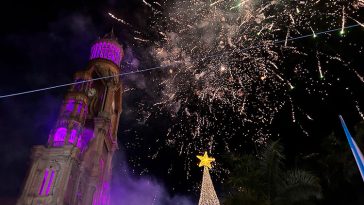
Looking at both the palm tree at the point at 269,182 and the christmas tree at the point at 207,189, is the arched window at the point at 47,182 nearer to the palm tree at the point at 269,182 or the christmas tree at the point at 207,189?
the palm tree at the point at 269,182

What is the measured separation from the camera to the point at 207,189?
18750 mm

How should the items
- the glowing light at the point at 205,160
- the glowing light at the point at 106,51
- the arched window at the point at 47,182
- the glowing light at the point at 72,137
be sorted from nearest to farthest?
the glowing light at the point at 205,160
the arched window at the point at 47,182
the glowing light at the point at 72,137
the glowing light at the point at 106,51

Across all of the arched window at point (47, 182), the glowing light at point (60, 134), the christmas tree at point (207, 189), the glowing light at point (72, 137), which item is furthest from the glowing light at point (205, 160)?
the glowing light at point (60, 134)

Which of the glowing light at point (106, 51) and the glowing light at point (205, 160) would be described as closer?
the glowing light at point (205, 160)

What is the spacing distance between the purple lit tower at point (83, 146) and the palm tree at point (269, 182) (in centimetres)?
2324

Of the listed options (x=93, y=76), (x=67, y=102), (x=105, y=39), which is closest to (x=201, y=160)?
(x=67, y=102)

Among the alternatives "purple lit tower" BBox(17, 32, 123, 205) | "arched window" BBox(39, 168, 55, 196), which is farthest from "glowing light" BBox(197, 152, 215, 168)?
"arched window" BBox(39, 168, 55, 196)

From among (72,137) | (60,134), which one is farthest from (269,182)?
(60,134)

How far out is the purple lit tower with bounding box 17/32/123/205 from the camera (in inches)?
1532

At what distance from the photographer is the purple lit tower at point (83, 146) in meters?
38.9

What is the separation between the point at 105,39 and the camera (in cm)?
5634

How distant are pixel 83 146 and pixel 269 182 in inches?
1263

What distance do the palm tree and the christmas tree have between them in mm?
1354

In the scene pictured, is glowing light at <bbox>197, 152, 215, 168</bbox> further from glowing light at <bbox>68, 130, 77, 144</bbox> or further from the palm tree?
glowing light at <bbox>68, 130, 77, 144</bbox>
